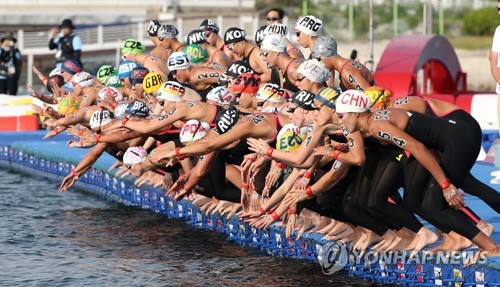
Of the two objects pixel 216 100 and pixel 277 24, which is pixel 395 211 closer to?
pixel 216 100

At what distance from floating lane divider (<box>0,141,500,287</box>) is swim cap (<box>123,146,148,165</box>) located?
91 centimetres

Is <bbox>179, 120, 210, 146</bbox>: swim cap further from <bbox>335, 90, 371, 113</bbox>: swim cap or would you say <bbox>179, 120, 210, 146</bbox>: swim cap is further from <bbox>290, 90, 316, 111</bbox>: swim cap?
<bbox>335, 90, 371, 113</bbox>: swim cap

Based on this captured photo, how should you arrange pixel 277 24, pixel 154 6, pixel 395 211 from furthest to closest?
pixel 154 6
pixel 277 24
pixel 395 211

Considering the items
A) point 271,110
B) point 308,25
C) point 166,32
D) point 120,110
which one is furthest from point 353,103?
point 166,32

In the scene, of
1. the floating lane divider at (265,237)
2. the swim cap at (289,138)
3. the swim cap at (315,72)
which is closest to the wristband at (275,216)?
the floating lane divider at (265,237)

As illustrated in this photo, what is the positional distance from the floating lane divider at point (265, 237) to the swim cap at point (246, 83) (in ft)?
4.91

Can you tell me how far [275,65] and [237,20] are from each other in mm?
28522

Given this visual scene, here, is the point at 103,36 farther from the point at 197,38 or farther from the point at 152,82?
the point at 152,82

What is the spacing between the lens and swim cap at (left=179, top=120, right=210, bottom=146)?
13.2 metres

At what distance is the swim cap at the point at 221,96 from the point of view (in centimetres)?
1402

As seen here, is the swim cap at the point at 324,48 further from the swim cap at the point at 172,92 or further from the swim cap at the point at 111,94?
the swim cap at the point at 111,94

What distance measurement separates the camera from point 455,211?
423 inches

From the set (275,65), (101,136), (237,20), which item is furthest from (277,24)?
(237,20)

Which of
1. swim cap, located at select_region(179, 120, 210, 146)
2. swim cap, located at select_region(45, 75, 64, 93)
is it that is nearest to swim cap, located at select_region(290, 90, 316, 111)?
swim cap, located at select_region(179, 120, 210, 146)
